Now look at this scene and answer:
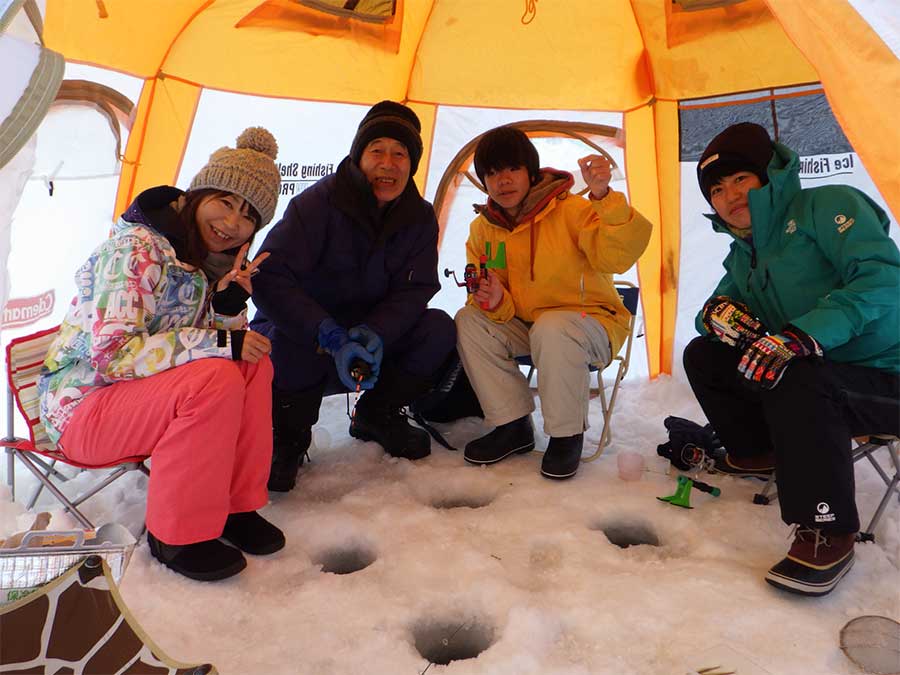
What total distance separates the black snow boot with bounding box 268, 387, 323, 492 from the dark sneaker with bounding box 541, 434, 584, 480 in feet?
2.95

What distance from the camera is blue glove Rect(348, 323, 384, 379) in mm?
2398

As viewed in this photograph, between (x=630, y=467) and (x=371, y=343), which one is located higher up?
(x=371, y=343)

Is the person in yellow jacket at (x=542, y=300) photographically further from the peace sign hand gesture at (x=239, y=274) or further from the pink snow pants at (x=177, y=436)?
the pink snow pants at (x=177, y=436)

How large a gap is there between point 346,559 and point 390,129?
4.91 feet

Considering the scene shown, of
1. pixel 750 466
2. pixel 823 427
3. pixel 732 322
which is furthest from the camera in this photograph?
pixel 750 466

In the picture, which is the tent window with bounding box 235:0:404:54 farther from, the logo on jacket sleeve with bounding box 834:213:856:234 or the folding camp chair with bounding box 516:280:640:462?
the logo on jacket sleeve with bounding box 834:213:856:234

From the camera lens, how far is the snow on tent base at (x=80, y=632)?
1124 millimetres

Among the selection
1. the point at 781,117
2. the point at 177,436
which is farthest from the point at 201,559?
the point at 781,117

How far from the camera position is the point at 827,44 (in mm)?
2010

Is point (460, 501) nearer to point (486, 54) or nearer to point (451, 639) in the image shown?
point (451, 639)

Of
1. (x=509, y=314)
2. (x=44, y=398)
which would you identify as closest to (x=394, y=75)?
(x=509, y=314)

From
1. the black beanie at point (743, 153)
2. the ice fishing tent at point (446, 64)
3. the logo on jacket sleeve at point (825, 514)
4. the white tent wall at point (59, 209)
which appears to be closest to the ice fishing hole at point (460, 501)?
the logo on jacket sleeve at point (825, 514)

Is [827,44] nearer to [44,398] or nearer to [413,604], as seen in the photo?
[413,604]

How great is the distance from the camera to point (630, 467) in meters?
2.51
